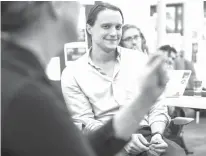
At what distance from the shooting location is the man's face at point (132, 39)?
0.98m

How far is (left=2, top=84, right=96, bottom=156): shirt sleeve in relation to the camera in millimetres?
596

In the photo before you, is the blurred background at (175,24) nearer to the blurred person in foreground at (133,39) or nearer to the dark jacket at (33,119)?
the blurred person in foreground at (133,39)

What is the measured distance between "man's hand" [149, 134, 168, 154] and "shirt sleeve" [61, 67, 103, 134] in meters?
0.22

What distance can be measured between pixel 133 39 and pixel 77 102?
0.30 m

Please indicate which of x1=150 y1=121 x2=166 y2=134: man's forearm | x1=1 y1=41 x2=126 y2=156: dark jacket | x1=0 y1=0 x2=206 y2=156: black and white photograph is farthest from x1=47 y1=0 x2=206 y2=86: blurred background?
x1=1 y1=41 x2=126 y2=156: dark jacket

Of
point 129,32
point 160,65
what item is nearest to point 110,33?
point 129,32

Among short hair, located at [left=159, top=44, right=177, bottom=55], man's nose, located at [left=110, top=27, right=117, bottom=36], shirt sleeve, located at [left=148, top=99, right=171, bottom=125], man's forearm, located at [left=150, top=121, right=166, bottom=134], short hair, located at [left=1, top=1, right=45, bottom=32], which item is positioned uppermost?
short hair, located at [left=1, top=1, right=45, bottom=32]

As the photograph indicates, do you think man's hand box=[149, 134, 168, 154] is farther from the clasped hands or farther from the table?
the table

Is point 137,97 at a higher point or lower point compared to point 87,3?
lower

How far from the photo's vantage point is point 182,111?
105 cm

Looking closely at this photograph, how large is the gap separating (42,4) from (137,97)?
15.4 inches

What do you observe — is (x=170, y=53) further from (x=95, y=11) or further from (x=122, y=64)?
(x=95, y=11)

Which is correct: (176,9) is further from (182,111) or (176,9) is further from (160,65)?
(182,111)

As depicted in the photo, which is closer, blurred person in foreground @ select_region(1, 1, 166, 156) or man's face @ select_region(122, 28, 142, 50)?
blurred person in foreground @ select_region(1, 1, 166, 156)
